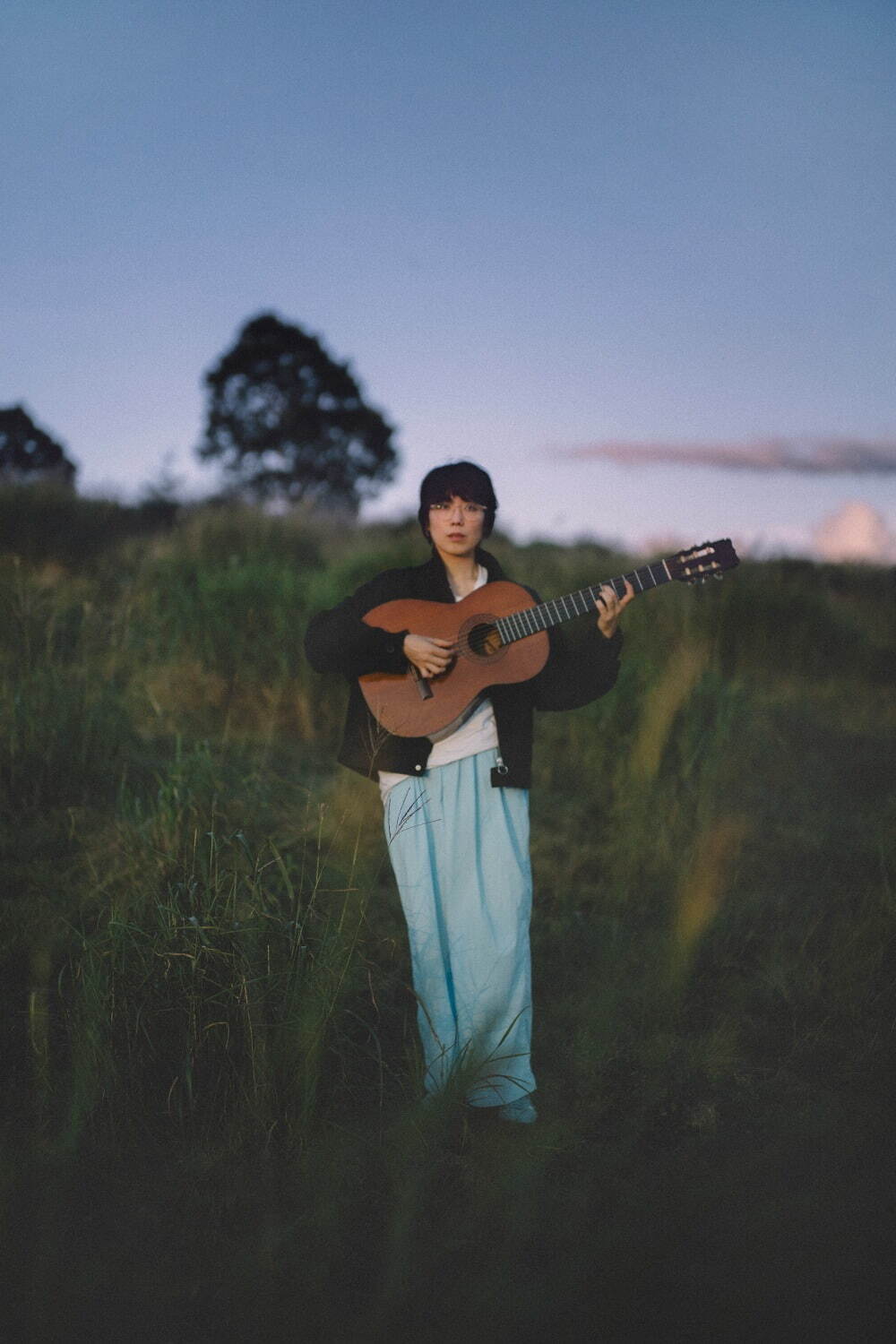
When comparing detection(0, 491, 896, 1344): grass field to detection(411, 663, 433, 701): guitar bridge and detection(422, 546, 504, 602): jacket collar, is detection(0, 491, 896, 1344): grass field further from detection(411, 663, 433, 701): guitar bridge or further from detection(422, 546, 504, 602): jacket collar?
detection(422, 546, 504, 602): jacket collar

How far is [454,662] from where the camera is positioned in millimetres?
2818

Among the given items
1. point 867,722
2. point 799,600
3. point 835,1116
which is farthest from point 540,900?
point 799,600

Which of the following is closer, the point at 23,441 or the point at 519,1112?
the point at 519,1112

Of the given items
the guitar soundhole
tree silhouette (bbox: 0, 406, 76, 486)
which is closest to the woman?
the guitar soundhole

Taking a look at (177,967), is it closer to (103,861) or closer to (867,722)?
(103,861)

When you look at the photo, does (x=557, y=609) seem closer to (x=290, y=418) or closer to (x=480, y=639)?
(x=480, y=639)

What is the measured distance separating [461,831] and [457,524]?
2.84ft

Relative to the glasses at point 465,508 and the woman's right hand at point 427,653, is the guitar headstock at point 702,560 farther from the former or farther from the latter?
the woman's right hand at point 427,653

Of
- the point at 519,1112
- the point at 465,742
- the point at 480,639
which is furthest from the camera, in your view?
the point at 480,639

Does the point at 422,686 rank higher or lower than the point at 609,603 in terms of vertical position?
lower

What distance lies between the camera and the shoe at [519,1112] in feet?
8.70

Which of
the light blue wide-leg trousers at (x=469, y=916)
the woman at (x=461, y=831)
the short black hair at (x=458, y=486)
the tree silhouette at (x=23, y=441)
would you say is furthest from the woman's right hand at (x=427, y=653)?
the tree silhouette at (x=23, y=441)

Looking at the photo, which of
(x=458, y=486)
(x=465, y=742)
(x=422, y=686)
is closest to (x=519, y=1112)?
(x=465, y=742)

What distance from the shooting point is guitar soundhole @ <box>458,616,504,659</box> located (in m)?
2.86
